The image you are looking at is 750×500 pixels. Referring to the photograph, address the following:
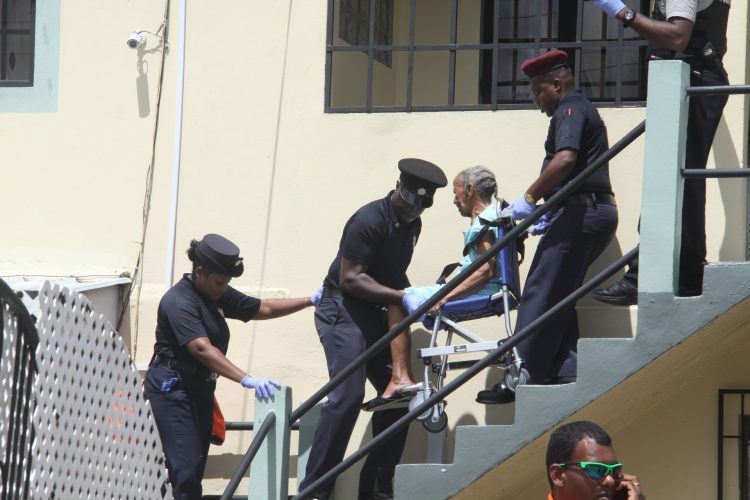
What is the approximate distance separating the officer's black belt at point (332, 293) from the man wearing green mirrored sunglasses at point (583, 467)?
2.98m

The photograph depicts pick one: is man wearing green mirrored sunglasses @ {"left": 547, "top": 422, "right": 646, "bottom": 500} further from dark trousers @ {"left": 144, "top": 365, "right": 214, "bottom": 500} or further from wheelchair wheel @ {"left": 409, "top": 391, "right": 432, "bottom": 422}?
dark trousers @ {"left": 144, "top": 365, "right": 214, "bottom": 500}

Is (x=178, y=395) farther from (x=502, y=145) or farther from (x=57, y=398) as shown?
(x=502, y=145)

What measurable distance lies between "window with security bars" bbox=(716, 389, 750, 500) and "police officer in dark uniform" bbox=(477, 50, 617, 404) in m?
1.15

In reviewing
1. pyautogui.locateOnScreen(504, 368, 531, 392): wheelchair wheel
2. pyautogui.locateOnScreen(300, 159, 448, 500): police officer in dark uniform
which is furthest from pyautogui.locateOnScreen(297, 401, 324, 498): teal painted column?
pyautogui.locateOnScreen(504, 368, 531, 392): wheelchair wheel

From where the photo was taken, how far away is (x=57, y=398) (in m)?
6.16

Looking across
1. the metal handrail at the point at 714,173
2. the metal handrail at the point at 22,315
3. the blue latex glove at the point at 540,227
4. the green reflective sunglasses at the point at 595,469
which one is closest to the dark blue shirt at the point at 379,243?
the blue latex glove at the point at 540,227

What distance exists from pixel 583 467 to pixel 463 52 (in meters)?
5.32

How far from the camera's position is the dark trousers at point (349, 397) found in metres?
7.44

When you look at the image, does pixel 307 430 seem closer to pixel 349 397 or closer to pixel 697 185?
pixel 349 397

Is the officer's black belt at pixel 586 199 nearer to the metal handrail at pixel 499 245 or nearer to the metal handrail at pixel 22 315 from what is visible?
the metal handrail at pixel 499 245

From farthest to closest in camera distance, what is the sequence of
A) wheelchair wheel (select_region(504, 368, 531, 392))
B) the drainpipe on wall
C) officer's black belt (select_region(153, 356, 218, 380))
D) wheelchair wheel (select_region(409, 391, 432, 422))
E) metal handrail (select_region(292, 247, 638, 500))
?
the drainpipe on wall
officer's black belt (select_region(153, 356, 218, 380))
wheelchair wheel (select_region(409, 391, 432, 422))
wheelchair wheel (select_region(504, 368, 531, 392))
metal handrail (select_region(292, 247, 638, 500))

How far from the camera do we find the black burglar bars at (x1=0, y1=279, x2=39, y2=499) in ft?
18.7

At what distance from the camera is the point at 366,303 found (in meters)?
7.71

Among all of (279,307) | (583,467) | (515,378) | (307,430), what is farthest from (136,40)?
(583,467)
